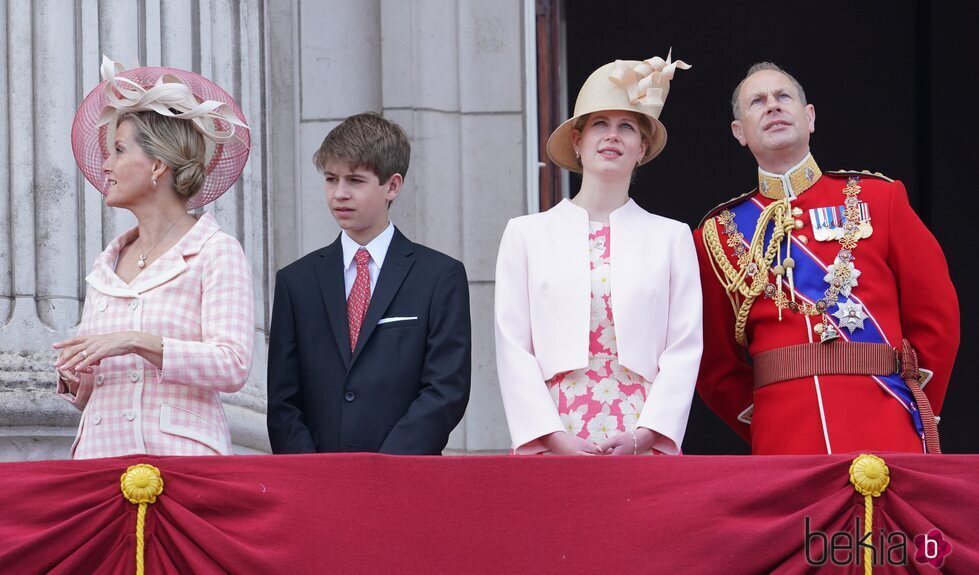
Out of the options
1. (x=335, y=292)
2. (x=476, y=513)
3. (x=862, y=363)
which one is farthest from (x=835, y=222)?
(x=476, y=513)

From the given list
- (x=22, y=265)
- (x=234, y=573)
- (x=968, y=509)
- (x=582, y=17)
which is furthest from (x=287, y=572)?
(x=582, y=17)

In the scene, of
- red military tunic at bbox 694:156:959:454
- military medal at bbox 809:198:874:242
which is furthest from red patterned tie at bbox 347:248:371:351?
military medal at bbox 809:198:874:242

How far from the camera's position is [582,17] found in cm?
1041

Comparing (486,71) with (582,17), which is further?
(582,17)

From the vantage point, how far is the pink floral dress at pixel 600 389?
16.4ft

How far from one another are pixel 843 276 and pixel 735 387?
523mm

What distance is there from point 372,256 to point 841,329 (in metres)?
1.35

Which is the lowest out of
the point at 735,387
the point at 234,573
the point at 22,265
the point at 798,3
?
the point at 234,573

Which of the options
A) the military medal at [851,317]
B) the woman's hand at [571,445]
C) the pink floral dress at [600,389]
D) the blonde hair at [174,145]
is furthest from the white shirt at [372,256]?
the military medal at [851,317]

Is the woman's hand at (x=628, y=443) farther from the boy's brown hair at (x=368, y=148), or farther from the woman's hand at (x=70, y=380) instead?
the woman's hand at (x=70, y=380)

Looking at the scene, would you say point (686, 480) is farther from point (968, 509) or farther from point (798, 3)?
point (798, 3)

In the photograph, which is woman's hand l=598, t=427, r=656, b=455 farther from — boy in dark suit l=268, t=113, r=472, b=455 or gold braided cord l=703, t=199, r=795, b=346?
gold braided cord l=703, t=199, r=795, b=346

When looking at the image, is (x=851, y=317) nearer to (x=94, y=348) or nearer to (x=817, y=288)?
(x=817, y=288)

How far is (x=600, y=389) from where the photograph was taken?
16.5 ft
